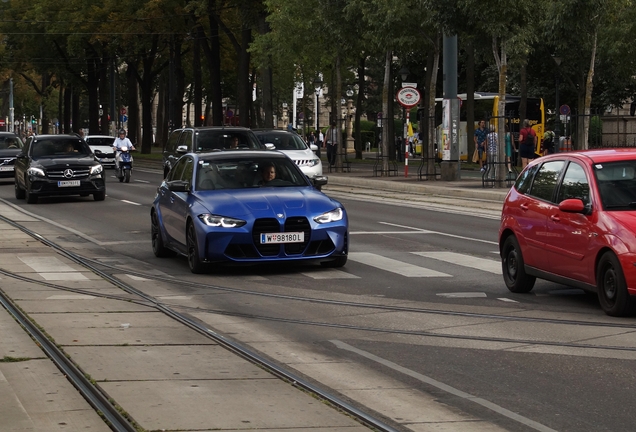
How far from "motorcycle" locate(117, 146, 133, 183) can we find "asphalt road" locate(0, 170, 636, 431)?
21.1 m

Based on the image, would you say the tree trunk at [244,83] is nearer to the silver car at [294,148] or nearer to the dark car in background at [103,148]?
the dark car in background at [103,148]

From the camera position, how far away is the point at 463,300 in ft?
38.7

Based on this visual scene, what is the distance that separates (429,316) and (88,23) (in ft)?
216

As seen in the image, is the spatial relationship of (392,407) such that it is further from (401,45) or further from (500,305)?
(401,45)

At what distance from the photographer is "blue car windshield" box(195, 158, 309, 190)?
15133mm

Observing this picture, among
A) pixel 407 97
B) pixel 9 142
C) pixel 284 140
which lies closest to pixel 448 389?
pixel 284 140

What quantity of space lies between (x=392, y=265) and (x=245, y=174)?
215 cm

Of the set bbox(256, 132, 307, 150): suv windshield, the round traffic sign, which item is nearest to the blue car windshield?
bbox(256, 132, 307, 150): suv windshield

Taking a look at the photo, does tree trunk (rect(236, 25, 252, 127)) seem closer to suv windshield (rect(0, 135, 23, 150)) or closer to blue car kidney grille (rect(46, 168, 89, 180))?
suv windshield (rect(0, 135, 23, 150))

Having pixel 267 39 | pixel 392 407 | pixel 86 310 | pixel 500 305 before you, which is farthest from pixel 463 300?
pixel 267 39

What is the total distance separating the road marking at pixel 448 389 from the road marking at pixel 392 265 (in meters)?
4.68

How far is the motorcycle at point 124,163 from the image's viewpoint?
39688 mm

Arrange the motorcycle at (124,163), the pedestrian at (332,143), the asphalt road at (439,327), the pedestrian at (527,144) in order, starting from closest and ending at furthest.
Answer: the asphalt road at (439,327) < the pedestrian at (527,144) < the motorcycle at (124,163) < the pedestrian at (332,143)

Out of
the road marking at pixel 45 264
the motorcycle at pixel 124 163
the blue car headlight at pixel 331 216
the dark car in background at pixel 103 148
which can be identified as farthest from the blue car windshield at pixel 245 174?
the dark car in background at pixel 103 148
